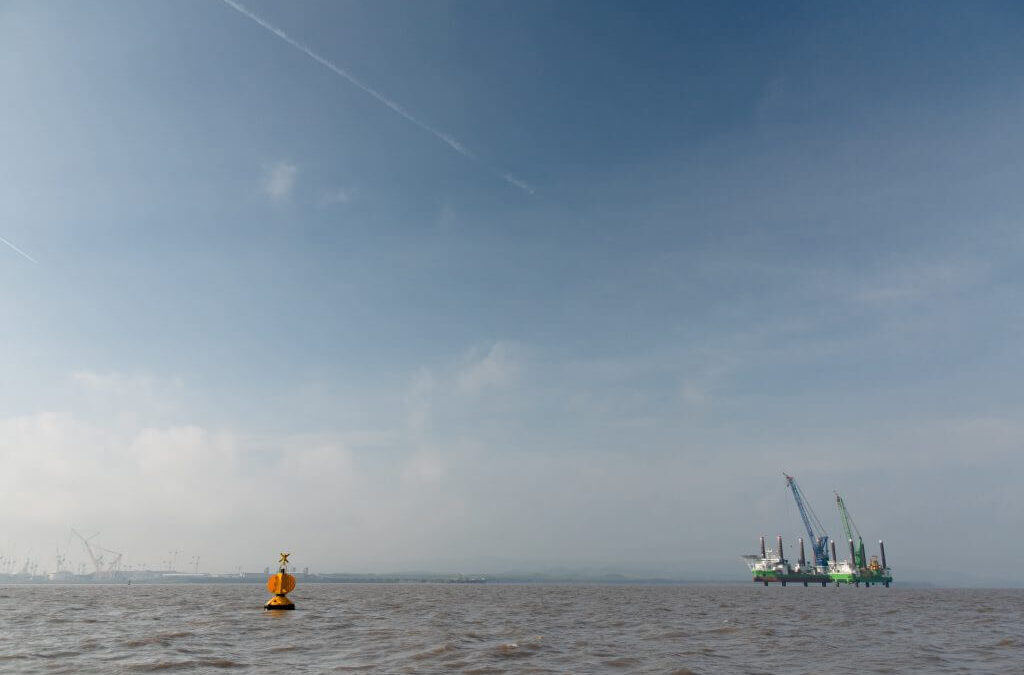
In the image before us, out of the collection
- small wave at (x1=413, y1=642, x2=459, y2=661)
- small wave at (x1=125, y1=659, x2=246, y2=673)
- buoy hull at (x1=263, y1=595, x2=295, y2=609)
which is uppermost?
small wave at (x1=125, y1=659, x2=246, y2=673)

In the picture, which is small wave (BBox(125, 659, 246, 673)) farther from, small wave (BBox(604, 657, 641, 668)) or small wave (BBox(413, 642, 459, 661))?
small wave (BBox(604, 657, 641, 668))

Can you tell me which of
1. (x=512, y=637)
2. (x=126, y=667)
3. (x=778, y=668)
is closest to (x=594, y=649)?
(x=512, y=637)

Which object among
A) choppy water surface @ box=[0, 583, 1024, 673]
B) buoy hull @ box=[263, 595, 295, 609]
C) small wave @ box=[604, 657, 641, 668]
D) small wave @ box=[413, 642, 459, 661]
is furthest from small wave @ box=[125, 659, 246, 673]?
buoy hull @ box=[263, 595, 295, 609]

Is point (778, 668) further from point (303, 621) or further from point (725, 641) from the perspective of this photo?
point (303, 621)

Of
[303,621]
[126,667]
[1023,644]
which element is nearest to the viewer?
[126,667]

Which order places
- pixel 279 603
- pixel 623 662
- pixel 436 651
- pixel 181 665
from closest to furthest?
pixel 181 665 → pixel 623 662 → pixel 436 651 → pixel 279 603

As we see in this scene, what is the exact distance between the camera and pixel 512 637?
37.9 m

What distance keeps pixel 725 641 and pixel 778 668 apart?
1146cm

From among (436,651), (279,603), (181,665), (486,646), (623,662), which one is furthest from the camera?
(279,603)

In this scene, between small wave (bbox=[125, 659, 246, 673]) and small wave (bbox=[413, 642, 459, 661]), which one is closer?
small wave (bbox=[125, 659, 246, 673])

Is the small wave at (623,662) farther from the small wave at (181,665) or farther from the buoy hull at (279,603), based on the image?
the buoy hull at (279,603)

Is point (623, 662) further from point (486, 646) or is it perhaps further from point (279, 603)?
point (279, 603)

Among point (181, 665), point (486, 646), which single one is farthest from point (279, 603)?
point (181, 665)

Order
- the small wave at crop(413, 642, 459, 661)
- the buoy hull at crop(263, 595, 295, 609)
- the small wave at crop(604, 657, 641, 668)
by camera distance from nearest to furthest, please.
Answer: the small wave at crop(604, 657, 641, 668)
the small wave at crop(413, 642, 459, 661)
the buoy hull at crop(263, 595, 295, 609)
